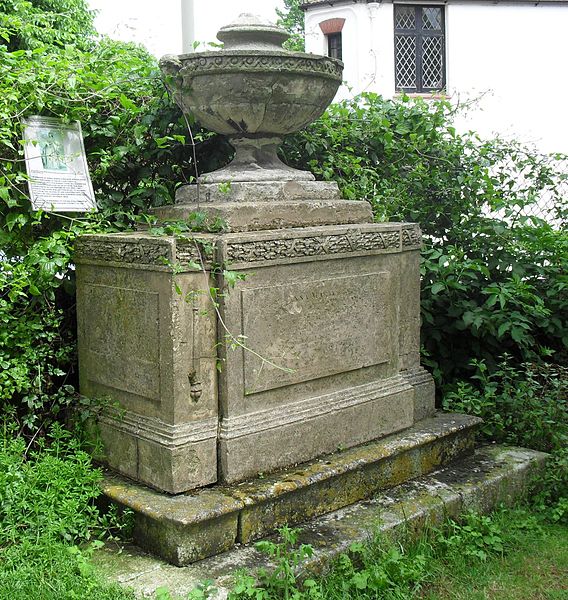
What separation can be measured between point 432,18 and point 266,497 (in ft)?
56.5

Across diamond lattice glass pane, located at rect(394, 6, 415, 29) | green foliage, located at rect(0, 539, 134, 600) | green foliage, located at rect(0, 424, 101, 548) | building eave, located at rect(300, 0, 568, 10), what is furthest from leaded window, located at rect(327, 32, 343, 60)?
green foliage, located at rect(0, 539, 134, 600)

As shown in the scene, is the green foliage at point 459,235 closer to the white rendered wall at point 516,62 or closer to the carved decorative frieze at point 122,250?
the carved decorative frieze at point 122,250

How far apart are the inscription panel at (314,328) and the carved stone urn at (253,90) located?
636 millimetres

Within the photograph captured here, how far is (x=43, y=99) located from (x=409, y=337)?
237cm

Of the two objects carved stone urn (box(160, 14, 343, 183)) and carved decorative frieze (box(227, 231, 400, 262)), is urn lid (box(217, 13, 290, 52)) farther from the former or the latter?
carved decorative frieze (box(227, 231, 400, 262))

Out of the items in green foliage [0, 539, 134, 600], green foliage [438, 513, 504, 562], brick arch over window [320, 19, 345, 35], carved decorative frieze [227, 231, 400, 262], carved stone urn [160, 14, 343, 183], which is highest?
brick arch over window [320, 19, 345, 35]

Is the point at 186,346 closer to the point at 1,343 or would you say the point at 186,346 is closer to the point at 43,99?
the point at 1,343

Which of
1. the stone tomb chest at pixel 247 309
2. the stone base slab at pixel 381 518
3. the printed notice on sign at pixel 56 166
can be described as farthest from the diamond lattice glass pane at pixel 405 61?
the printed notice on sign at pixel 56 166

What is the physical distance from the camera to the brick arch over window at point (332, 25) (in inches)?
727

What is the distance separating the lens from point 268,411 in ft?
12.3

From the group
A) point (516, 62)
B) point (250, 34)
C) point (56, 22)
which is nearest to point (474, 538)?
point (250, 34)

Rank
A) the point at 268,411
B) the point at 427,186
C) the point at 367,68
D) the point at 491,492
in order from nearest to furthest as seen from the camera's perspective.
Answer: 1. the point at 268,411
2. the point at 491,492
3. the point at 427,186
4. the point at 367,68

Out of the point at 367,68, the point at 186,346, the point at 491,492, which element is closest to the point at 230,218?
the point at 186,346

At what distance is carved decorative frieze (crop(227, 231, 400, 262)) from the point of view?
3586mm
